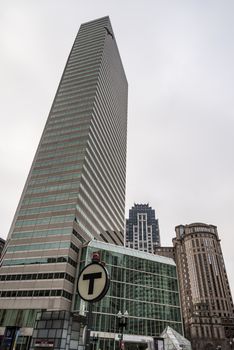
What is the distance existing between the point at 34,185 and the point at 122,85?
7858 cm

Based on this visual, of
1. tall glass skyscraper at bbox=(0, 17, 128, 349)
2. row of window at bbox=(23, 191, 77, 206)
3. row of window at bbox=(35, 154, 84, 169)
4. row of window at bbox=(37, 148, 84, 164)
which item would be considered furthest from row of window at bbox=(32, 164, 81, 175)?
row of window at bbox=(23, 191, 77, 206)

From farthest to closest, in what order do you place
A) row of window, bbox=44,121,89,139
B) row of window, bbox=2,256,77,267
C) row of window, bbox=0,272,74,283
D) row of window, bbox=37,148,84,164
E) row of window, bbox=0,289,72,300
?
row of window, bbox=44,121,89,139
row of window, bbox=37,148,84,164
row of window, bbox=2,256,77,267
row of window, bbox=0,272,74,283
row of window, bbox=0,289,72,300

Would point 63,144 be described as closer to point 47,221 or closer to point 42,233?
point 47,221

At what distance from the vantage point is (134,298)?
→ 59562mm

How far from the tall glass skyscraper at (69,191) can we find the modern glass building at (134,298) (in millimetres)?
6632

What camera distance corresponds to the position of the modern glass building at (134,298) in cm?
5416

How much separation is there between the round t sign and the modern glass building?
53991 mm

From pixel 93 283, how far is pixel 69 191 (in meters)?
64.3

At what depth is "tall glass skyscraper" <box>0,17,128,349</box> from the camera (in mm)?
55125

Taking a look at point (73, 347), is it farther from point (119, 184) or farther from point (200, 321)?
point (200, 321)

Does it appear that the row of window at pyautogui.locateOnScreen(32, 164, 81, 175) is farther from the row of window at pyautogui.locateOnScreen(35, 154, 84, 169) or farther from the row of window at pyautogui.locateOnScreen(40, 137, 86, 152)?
the row of window at pyautogui.locateOnScreen(40, 137, 86, 152)

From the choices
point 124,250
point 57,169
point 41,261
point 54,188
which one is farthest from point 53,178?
point 124,250

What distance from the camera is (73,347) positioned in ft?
34.2

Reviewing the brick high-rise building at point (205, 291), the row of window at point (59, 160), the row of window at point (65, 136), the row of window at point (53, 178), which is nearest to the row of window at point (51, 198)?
the row of window at point (53, 178)
